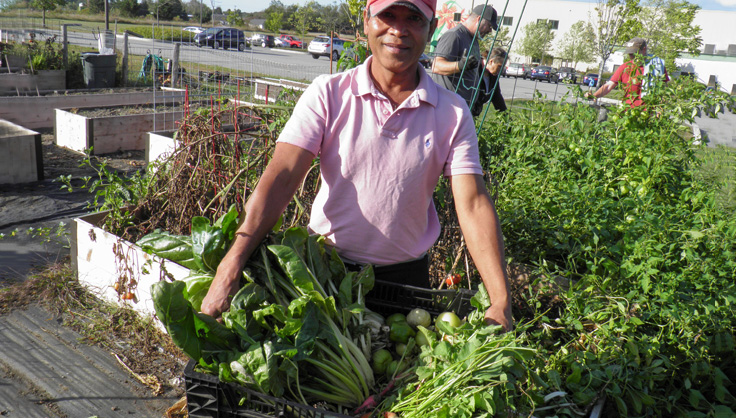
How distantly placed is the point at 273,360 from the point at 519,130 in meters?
3.57

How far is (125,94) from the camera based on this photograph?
36.6 feet

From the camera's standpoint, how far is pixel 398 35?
1.99 meters

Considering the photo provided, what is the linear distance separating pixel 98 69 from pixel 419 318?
13.4 meters

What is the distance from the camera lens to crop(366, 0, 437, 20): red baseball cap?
6.31 feet

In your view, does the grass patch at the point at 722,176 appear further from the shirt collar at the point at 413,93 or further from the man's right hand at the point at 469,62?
the shirt collar at the point at 413,93

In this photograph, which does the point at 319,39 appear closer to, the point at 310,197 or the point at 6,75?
the point at 6,75

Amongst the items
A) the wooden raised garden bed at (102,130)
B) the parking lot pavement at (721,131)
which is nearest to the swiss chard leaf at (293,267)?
the wooden raised garden bed at (102,130)

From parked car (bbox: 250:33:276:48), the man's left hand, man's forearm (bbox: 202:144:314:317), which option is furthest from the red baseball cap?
parked car (bbox: 250:33:276:48)

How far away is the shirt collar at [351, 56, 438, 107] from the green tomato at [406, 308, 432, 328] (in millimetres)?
731

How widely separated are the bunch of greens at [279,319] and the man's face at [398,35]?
0.70 metres

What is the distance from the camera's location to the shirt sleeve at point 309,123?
1937 millimetres

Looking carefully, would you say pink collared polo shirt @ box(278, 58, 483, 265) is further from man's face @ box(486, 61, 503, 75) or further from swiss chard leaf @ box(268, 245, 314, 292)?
man's face @ box(486, 61, 503, 75)

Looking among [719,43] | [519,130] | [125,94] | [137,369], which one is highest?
[719,43]

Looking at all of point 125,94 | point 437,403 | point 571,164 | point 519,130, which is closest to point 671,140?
point 571,164
